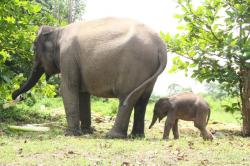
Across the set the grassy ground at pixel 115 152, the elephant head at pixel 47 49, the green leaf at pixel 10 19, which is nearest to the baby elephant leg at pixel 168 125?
the grassy ground at pixel 115 152

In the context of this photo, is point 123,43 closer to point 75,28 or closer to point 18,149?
point 75,28

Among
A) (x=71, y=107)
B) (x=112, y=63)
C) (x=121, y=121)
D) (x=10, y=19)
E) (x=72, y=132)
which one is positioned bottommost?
(x=72, y=132)

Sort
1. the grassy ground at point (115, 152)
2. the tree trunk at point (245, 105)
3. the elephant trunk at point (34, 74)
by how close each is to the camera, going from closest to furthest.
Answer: the grassy ground at point (115, 152)
the elephant trunk at point (34, 74)
the tree trunk at point (245, 105)

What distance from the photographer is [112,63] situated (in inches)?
316

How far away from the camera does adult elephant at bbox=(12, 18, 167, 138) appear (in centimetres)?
795

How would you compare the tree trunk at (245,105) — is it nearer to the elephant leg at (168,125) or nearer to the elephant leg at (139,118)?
the elephant leg at (168,125)

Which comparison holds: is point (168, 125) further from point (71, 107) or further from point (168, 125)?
point (71, 107)

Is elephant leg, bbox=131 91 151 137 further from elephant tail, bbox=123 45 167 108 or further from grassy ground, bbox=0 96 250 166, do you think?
grassy ground, bbox=0 96 250 166

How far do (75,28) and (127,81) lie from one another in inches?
63.9

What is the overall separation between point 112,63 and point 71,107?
3.95ft

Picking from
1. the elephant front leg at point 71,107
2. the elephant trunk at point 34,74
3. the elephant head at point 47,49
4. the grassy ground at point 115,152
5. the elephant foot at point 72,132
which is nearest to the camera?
the grassy ground at point 115,152

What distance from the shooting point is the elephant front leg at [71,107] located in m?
8.52

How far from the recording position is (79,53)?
27.7ft

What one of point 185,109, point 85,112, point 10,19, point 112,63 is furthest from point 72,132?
point 10,19
